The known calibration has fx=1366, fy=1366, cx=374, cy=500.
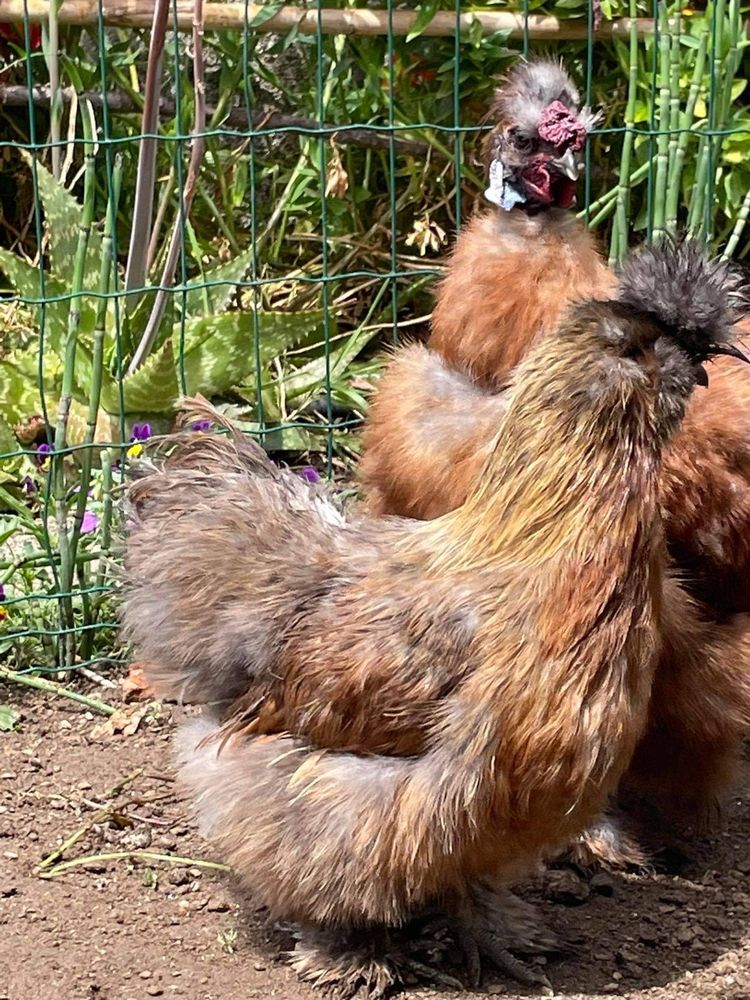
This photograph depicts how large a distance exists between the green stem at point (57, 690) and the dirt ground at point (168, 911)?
164 millimetres

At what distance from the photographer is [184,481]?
165 inches

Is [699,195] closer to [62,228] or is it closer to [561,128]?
[561,128]

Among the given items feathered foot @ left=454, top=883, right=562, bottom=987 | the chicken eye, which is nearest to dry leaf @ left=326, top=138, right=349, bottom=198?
the chicken eye

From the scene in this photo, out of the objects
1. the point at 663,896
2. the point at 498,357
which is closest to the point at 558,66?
the point at 498,357

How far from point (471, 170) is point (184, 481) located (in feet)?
12.1

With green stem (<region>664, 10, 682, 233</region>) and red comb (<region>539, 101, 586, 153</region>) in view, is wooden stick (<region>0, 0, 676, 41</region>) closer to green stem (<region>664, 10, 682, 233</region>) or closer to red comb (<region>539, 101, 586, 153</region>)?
green stem (<region>664, 10, 682, 233</region>)

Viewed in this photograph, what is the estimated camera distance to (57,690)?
504 centimetres

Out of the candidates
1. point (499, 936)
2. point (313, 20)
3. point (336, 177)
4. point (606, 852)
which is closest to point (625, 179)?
point (313, 20)

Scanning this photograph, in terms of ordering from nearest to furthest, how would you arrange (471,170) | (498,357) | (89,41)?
(498,357)
(471,170)
(89,41)

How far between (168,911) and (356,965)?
645mm

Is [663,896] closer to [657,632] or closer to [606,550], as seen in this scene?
[657,632]

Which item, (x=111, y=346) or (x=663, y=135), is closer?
(x=663, y=135)

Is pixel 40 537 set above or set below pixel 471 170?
below

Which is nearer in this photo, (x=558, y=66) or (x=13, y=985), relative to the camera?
(x=13, y=985)
